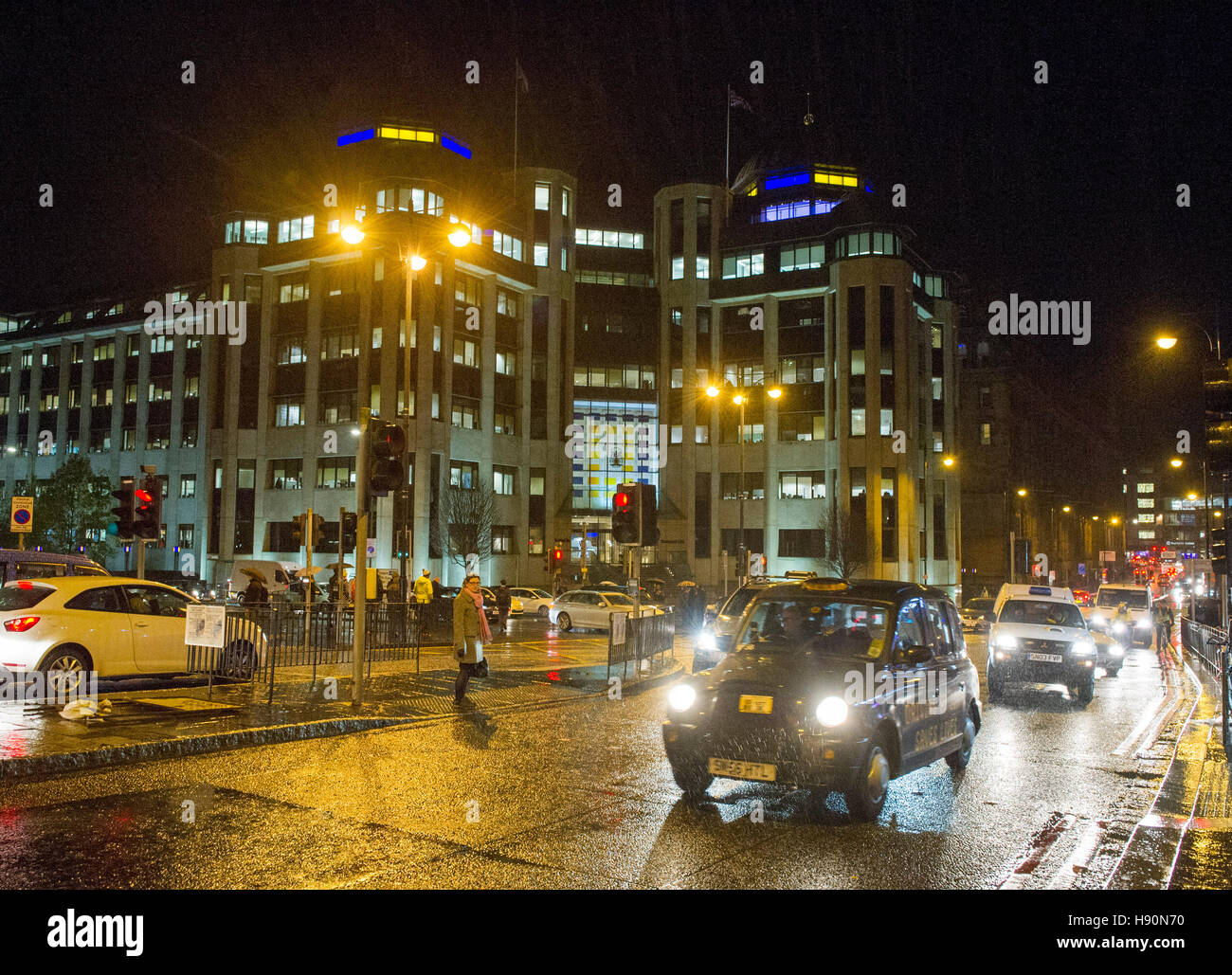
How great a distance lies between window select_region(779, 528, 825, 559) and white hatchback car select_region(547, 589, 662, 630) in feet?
113

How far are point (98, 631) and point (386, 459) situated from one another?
4608 mm

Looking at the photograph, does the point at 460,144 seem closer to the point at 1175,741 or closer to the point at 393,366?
the point at 393,366

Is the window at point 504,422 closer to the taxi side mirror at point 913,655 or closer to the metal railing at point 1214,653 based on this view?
the metal railing at point 1214,653

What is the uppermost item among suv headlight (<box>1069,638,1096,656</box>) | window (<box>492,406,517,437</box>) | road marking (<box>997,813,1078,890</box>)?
window (<box>492,406,517,437</box>)

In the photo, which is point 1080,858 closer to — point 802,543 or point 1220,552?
point 1220,552

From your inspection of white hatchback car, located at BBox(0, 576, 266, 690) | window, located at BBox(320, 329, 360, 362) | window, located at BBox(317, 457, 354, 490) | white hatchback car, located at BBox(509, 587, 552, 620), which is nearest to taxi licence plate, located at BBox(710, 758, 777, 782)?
white hatchback car, located at BBox(0, 576, 266, 690)

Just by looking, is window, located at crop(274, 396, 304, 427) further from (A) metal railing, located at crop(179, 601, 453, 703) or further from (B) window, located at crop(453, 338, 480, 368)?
(A) metal railing, located at crop(179, 601, 453, 703)

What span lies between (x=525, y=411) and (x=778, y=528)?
19.6m

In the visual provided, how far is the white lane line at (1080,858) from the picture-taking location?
5.95 metres

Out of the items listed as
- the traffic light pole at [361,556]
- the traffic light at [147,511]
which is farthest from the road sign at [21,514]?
the traffic light pole at [361,556]

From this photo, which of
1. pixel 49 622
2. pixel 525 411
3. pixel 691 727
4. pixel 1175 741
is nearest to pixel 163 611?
pixel 49 622

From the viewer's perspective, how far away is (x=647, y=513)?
17328 millimetres

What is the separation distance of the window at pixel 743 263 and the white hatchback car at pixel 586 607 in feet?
Answer: 136

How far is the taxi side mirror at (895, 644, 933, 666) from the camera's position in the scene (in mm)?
8438
